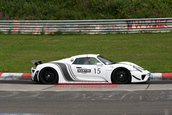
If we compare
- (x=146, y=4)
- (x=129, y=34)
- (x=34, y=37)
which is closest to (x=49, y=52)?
(x=34, y=37)

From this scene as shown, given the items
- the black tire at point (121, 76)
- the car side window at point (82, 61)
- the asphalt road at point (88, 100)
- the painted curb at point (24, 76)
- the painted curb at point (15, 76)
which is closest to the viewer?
the asphalt road at point (88, 100)

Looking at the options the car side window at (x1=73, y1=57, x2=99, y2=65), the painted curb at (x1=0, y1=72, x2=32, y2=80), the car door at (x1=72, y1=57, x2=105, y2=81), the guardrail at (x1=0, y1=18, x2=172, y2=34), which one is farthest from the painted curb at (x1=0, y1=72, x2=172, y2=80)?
the guardrail at (x1=0, y1=18, x2=172, y2=34)

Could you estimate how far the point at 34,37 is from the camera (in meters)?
25.1

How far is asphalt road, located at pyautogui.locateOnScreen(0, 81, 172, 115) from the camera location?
27.9 ft

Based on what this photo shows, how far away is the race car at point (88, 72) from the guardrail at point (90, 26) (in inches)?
417

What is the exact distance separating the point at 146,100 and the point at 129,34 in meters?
15.3

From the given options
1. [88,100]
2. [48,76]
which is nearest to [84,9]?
[48,76]

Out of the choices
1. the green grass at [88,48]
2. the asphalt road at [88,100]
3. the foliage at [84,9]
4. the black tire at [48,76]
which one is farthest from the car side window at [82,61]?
the foliage at [84,9]

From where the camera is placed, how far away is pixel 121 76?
1374 cm

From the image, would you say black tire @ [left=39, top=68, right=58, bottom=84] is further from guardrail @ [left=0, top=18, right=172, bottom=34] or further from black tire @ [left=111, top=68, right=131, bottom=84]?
guardrail @ [left=0, top=18, right=172, bottom=34]

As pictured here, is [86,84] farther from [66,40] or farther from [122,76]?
[66,40]

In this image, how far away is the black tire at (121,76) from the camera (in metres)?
13.7

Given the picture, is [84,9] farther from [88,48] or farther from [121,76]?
[121,76]

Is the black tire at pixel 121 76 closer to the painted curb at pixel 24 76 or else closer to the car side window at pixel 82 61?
the car side window at pixel 82 61
